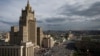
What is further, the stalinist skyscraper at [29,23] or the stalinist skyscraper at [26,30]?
the stalinist skyscraper at [29,23]

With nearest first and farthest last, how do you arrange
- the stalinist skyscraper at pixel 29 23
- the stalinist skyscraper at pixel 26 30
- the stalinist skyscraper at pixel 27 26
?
the stalinist skyscraper at pixel 26 30, the stalinist skyscraper at pixel 27 26, the stalinist skyscraper at pixel 29 23

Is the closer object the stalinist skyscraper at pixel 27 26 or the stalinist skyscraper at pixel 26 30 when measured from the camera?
the stalinist skyscraper at pixel 26 30

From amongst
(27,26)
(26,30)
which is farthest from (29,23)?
(26,30)

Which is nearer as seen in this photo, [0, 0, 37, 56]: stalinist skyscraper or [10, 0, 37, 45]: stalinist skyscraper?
[0, 0, 37, 56]: stalinist skyscraper

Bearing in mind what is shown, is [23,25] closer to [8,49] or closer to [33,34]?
A: [33,34]

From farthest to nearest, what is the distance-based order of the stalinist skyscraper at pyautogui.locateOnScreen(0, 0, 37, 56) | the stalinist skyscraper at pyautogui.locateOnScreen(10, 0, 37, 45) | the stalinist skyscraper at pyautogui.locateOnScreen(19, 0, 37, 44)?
the stalinist skyscraper at pyautogui.locateOnScreen(19, 0, 37, 44) < the stalinist skyscraper at pyautogui.locateOnScreen(10, 0, 37, 45) < the stalinist skyscraper at pyautogui.locateOnScreen(0, 0, 37, 56)

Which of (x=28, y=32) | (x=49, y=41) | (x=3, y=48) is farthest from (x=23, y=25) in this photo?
(x=3, y=48)

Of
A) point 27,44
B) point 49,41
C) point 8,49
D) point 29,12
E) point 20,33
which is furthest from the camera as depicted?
point 49,41

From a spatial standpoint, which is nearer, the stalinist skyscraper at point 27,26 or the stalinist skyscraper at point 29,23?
the stalinist skyscraper at point 27,26

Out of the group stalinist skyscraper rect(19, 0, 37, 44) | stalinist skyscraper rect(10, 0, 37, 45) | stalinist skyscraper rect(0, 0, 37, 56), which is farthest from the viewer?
stalinist skyscraper rect(19, 0, 37, 44)

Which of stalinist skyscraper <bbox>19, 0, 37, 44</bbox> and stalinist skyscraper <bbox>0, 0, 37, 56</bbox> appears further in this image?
stalinist skyscraper <bbox>19, 0, 37, 44</bbox>

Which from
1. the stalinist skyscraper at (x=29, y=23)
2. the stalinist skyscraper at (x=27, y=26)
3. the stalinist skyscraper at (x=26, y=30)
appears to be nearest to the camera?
the stalinist skyscraper at (x=26, y=30)
